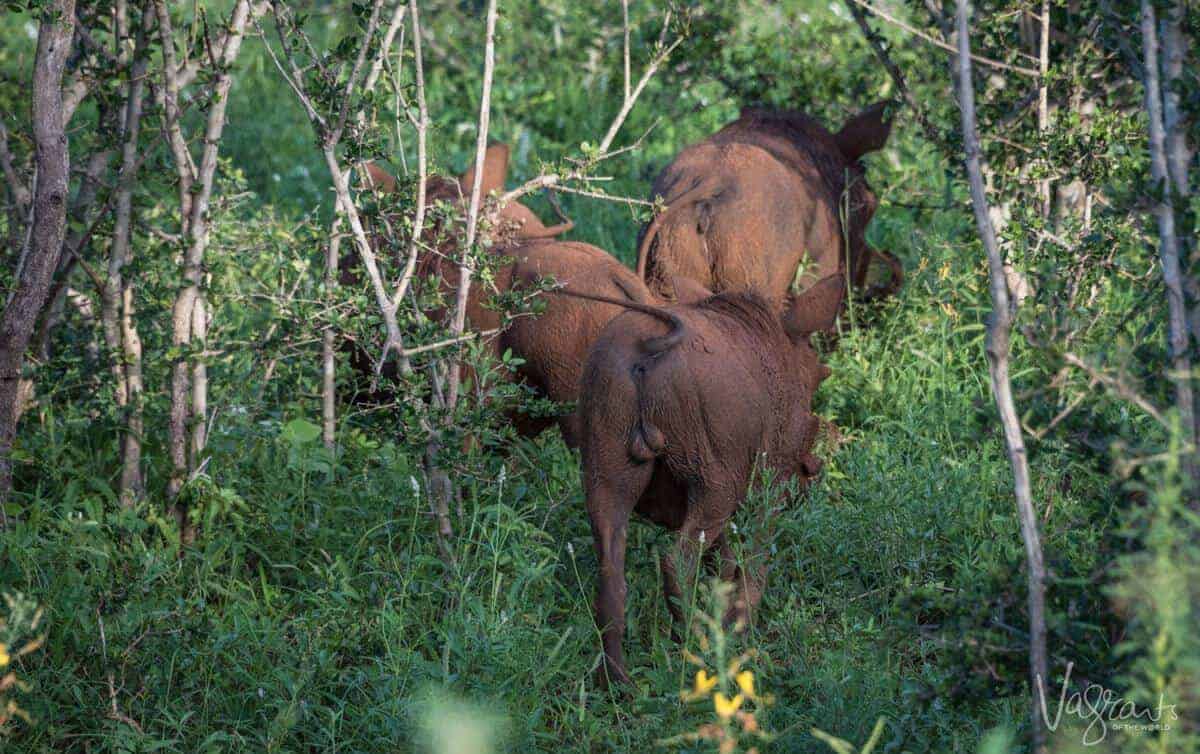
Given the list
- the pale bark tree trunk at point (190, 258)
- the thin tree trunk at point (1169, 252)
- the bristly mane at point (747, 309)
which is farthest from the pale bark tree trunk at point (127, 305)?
the thin tree trunk at point (1169, 252)

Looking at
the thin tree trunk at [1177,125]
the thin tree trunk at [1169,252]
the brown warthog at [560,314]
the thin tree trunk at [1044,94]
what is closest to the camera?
the thin tree trunk at [1169,252]

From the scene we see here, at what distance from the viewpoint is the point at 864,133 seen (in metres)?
7.02

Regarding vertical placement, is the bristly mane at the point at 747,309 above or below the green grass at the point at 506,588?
above

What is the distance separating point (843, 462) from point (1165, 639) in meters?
3.31

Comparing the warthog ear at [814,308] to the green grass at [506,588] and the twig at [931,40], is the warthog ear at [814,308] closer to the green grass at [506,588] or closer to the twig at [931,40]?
the green grass at [506,588]

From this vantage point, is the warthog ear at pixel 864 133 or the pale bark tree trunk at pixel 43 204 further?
the warthog ear at pixel 864 133

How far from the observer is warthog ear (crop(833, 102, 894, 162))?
6992 millimetres

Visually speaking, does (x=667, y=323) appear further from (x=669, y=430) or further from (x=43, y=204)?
(x=43, y=204)

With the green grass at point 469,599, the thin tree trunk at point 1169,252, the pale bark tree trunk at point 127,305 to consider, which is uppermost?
the thin tree trunk at point 1169,252

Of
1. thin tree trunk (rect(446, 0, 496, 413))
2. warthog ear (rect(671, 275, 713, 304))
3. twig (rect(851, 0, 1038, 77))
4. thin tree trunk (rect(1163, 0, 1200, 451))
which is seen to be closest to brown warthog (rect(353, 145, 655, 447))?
warthog ear (rect(671, 275, 713, 304))

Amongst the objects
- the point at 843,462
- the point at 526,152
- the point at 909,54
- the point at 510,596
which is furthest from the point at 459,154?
the point at 510,596

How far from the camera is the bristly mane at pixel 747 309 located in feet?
15.6

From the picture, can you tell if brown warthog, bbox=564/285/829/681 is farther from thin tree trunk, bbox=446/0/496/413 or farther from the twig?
the twig

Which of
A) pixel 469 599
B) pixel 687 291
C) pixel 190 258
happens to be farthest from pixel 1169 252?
pixel 190 258
